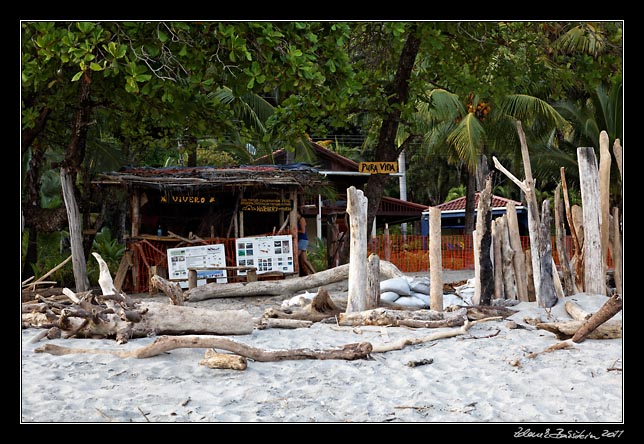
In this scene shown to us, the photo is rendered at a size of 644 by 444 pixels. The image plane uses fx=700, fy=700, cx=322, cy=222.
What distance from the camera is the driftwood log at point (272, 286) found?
12.7 metres

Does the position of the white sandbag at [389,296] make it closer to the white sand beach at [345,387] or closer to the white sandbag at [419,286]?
the white sandbag at [419,286]

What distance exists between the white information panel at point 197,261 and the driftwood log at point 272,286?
4.73ft

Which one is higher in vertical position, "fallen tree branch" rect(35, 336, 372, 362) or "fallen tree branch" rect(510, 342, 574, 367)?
"fallen tree branch" rect(35, 336, 372, 362)

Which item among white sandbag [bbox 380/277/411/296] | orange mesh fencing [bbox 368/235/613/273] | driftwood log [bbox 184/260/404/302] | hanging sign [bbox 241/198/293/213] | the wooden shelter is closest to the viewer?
white sandbag [bbox 380/277/411/296]

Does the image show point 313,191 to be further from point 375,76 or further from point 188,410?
point 188,410

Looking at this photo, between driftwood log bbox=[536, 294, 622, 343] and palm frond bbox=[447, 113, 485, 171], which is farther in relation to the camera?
palm frond bbox=[447, 113, 485, 171]

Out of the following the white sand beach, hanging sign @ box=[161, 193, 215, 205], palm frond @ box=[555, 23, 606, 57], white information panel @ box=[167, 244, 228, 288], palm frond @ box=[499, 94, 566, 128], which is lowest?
the white sand beach

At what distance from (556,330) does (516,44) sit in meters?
9.24

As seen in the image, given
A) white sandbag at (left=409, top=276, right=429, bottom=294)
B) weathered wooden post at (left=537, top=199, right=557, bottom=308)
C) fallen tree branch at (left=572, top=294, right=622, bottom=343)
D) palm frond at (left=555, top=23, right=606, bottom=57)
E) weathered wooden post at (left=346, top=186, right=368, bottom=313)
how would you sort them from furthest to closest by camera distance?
palm frond at (left=555, top=23, right=606, bottom=57), white sandbag at (left=409, top=276, right=429, bottom=294), weathered wooden post at (left=537, top=199, right=557, bottom=308), weathered wooden post at (left=346, top=186, right=368, bottom=313), fallen tree branch at (left=572, top=294, right=622, bottom=343)

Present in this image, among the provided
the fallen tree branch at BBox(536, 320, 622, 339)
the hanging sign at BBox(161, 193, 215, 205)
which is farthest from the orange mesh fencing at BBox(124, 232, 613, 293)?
the fallen tree branch at BBox(536, 320, 622, 339)

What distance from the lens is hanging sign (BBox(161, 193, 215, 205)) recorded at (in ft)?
48.1

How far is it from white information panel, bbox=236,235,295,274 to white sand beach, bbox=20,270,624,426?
288 inches

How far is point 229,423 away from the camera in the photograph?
469cm

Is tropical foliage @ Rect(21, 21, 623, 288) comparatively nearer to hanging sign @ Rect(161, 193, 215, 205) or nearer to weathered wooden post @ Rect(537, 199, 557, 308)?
hanging sign @ Rect(161, 193, 215, 205)
